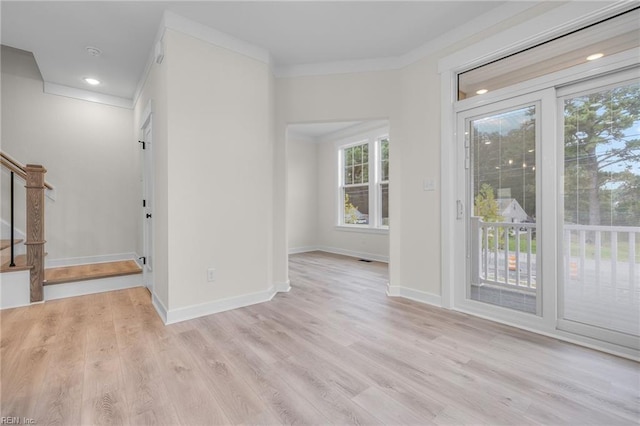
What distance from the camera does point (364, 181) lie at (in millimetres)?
6188

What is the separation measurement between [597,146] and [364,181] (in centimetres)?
418

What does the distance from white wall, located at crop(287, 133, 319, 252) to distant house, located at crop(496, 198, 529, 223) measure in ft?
15.0

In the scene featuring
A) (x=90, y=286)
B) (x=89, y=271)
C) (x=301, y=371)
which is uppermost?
(x=89, y=271)

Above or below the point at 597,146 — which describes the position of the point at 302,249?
below

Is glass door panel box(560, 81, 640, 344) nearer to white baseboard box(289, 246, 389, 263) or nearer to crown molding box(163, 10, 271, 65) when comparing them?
crown molding box(163, 10, 271, 65)

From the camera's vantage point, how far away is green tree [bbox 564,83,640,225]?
6.69 ft

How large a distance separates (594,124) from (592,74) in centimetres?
36

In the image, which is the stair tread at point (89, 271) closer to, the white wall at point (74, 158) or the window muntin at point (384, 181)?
the white wall at point (74, 158)

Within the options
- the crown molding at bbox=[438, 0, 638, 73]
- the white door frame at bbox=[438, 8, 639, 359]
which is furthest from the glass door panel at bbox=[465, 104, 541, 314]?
the crown molding at bbox=[438, 0, 638, 73]

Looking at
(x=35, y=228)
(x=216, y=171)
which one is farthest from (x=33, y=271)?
(x=216, y=171)

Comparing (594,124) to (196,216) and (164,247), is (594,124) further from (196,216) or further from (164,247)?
(164,247)

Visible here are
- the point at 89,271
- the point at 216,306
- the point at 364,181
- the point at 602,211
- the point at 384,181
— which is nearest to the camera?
Answer: the point at 602,211

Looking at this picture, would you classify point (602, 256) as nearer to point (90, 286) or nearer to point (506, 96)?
point (506, 96)

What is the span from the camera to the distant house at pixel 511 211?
8.36ft
